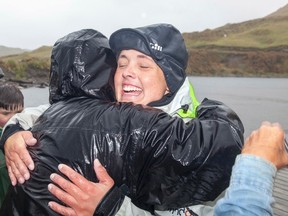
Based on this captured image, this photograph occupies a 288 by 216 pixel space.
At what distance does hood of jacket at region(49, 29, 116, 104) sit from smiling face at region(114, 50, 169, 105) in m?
0.15

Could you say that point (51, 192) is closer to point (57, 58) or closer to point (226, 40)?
point (57, 58)

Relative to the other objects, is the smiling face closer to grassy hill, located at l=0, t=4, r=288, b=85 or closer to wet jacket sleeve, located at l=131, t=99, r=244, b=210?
wet jacket sleeve, located at l=131, t=99, r=244, b=210

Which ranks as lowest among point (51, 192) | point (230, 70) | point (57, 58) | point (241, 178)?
point (230, 70)

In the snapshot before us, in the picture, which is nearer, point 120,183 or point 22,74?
point 120,183

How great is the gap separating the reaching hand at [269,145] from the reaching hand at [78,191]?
69 centimetres

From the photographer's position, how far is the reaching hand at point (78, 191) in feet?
5.86

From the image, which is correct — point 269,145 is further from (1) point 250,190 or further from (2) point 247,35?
(2) point 247,35

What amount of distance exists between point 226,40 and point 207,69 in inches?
1347

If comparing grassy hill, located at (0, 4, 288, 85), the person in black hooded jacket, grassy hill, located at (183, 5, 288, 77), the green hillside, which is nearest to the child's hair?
the person in black hooded jacket

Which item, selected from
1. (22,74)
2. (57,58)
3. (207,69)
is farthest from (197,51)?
(57,58)

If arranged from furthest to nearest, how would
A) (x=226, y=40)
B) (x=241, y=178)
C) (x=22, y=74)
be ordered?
(x=226, y=40) → (x=22, y=74) → (x=241, y=178)

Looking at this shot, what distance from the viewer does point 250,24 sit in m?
164

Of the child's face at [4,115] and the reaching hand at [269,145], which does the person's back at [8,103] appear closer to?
the child's face at [4,115]

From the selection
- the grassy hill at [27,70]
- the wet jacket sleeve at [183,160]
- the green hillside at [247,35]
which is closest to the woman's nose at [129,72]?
the wet jacket sleeve at [183,160]
